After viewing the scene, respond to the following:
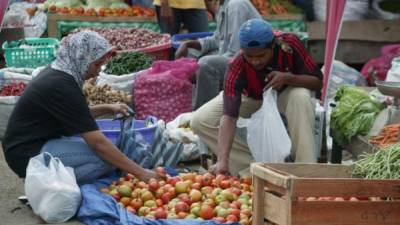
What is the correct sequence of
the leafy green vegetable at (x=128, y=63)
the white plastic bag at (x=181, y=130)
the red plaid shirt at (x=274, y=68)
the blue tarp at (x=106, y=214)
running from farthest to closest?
the leafy green vegetable at (x=128, y=63), the white plastic bag at (x=181, y=130), the red plaid shirt at (x=274, y=68), the blue tarp at (x=106, y=214)

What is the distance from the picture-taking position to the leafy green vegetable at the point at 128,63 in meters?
8.86

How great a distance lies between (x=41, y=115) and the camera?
19.7ft

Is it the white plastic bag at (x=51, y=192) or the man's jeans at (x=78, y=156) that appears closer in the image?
the white plastic bag at (x=51, y=192)

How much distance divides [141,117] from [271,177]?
4.13m

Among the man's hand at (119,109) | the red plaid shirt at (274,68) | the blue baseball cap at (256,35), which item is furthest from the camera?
the man's hand at (119,109)

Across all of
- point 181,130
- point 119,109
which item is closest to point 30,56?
point 181,130

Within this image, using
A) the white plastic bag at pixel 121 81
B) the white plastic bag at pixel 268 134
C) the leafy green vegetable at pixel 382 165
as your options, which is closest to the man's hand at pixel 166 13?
the white plastic bag at pixel 121 81

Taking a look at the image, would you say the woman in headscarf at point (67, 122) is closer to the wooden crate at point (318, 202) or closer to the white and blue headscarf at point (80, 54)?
the white and blue headscarf at point (80, 54)

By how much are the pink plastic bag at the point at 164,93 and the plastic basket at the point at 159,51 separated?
3.88 ft

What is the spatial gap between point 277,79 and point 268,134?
0.40 metres

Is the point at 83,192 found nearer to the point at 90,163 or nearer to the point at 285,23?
the point at 90,163

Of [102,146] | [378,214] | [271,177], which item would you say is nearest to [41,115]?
[102,146]

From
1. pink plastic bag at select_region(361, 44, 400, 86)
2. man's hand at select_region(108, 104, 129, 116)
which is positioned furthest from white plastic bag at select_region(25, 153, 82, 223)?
pink plastic bag at select_region(361, 44, 400, 86)

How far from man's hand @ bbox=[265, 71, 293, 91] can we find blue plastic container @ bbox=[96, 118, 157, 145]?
1.17m
